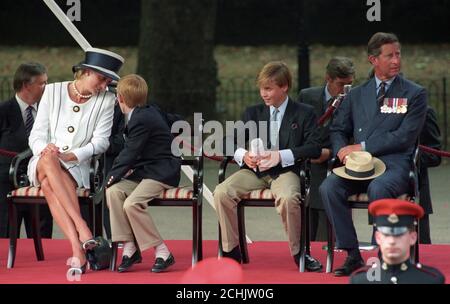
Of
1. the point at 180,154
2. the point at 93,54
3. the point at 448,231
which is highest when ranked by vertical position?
the point at 93,54

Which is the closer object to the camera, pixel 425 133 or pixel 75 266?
pixel 75 266

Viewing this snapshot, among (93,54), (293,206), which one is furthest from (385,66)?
(93,54)

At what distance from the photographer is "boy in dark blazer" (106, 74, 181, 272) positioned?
34.5 feet

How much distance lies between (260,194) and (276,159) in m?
0.27

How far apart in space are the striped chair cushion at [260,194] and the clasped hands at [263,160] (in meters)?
0.17

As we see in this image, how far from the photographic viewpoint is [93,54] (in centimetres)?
1091

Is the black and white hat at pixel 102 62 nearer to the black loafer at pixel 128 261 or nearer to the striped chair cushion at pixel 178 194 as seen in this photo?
the striped chair cushion at pixel 178 194

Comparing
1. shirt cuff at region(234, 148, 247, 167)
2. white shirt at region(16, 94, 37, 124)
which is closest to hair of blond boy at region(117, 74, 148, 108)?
shirt cuff at region(234, 148, 247, 167)

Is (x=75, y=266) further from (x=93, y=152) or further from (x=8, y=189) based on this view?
(x=8, y=189)

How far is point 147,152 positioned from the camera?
1076 cm

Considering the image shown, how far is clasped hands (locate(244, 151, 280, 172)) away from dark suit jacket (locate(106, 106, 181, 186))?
53 cm

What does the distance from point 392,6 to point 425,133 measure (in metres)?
14.5

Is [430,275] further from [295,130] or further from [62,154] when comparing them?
[62,154]

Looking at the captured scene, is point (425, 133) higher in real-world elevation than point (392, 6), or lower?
lower
